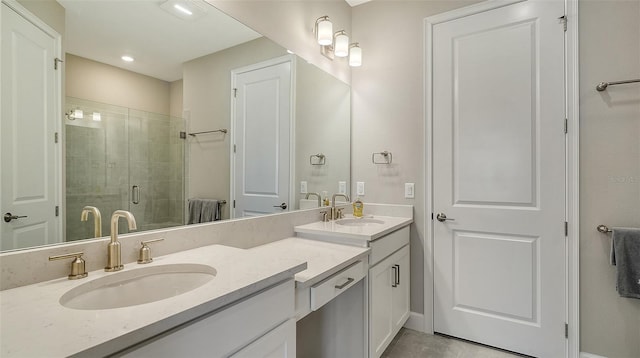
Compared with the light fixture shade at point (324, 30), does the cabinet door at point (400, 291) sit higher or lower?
lower

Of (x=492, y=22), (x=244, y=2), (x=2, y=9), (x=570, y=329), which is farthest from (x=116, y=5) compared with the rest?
(x=570, y=329)

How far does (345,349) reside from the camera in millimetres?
1682

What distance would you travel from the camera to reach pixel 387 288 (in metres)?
1.91

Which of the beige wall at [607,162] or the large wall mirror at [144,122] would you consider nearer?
the large wall mirror at [144,122]

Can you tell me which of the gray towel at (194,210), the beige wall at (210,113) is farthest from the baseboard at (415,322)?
the gray towel at (194,210)

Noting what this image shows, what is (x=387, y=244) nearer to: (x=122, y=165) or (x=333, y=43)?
(x=122, y=165)

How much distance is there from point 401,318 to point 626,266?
1337mm

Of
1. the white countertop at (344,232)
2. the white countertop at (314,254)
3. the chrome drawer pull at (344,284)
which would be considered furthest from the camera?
the white countertop at (344,232)

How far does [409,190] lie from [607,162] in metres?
1.19

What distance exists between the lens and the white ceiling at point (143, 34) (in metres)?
1.04

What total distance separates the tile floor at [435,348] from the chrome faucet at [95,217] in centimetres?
183

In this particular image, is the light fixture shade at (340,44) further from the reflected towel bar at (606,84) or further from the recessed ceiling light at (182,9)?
the reflected towel bar at (606,84)

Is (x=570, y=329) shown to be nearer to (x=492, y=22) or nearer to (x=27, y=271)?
(x=492, y=22)

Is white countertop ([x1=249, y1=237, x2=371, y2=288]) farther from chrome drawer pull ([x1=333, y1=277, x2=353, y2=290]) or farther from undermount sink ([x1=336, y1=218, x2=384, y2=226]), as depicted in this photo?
undermount sink ([x1=336, y1=218, x2=384, y2=226])
